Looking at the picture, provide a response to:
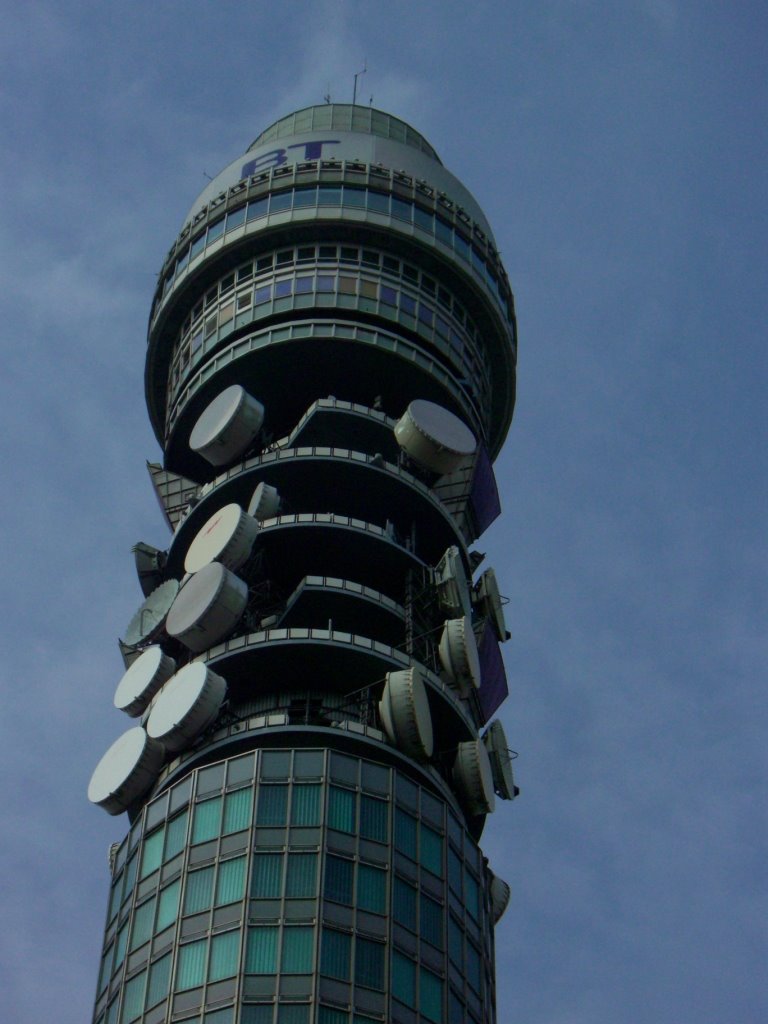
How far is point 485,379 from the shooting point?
105938 mm

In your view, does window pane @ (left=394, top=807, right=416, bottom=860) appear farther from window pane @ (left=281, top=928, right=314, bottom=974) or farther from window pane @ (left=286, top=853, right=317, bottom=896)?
window pane @ (left=281, top=928, right=314, bottom=974)

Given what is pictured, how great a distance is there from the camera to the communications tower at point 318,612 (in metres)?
72.9

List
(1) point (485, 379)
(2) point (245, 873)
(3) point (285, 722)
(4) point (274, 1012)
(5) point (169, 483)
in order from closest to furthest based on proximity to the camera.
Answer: (4) point (274, 1012) < (2) point (245, 873) < (3) point (285, 722) < (5) point (169, 483) < (1) point (485, 379)

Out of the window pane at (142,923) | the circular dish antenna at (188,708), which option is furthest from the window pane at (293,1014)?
the circular dish antenna at (188,708)

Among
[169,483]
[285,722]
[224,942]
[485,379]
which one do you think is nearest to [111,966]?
[224,942]

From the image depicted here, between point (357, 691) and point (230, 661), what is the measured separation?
20.1 ft

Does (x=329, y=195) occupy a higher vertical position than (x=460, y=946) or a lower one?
higher

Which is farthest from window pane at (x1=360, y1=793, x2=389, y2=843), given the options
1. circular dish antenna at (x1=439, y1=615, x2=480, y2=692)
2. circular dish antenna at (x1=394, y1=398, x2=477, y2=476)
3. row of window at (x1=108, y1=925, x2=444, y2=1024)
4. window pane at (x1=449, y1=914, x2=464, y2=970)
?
circular dish antenna at (x1=394, y1=398, x2=477, y2=476)

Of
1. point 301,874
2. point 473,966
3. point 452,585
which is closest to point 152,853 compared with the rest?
point 301,874

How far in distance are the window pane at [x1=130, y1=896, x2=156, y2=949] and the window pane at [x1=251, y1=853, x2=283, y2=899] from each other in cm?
519

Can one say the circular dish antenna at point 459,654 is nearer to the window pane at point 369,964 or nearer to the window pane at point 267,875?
the window pane at point 267,875

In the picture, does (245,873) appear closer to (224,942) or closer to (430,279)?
(224,942)

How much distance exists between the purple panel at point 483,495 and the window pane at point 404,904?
2666 centimetres

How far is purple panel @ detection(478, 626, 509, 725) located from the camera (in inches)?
3607
